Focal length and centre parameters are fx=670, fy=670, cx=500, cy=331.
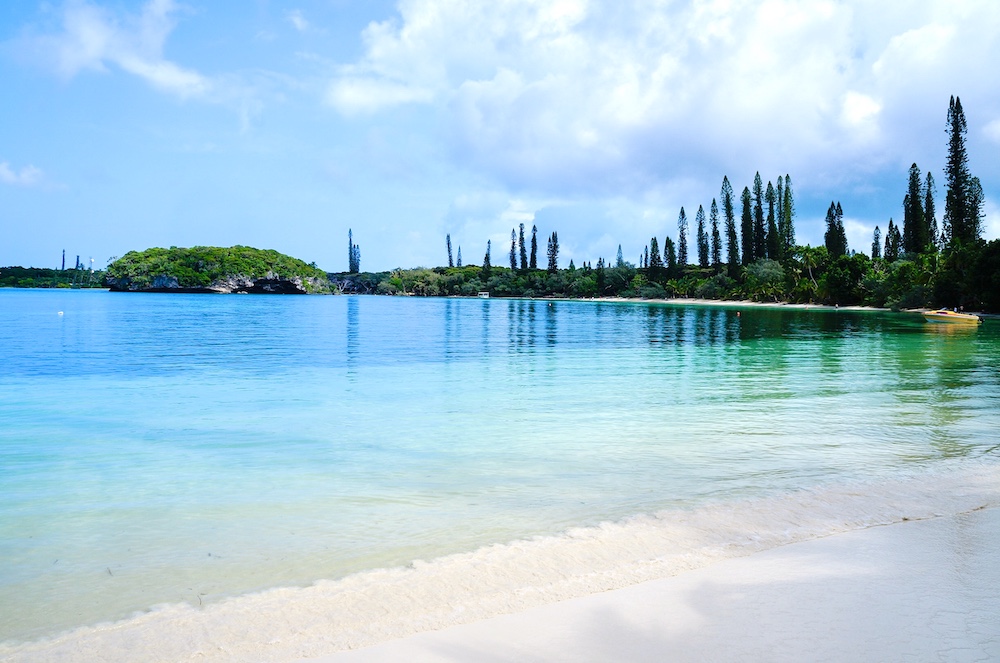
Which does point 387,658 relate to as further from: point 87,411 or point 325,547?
point 87,411

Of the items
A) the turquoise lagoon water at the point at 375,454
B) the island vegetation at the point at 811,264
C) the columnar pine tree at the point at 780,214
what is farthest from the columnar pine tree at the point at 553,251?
the turquoise lagoon water at the point at 375,454

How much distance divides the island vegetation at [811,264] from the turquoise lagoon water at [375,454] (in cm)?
5150

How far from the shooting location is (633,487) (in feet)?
Result: 27.6

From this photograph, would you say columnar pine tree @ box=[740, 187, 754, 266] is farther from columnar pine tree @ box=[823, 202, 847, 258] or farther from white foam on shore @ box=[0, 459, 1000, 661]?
white foam on shore @ box=[0, 459, 1000, 661]

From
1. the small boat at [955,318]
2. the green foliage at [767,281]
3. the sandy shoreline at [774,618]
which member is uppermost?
the green foliage at [767,281]

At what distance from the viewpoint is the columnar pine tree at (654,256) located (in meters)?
156

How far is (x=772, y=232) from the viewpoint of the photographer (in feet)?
399

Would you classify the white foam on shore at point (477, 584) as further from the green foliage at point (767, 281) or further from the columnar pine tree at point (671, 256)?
the columnar pine tree at point (671, 256)

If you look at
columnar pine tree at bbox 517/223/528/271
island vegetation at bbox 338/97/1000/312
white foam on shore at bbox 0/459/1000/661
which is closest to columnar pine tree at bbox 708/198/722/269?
island vegetation at bbox 338/97/1000/312

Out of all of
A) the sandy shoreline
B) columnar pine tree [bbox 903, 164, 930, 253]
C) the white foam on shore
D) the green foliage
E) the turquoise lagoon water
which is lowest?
the turquoise lagoon water

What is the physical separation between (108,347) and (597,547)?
3239 cm

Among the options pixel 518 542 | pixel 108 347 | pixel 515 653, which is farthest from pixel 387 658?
pixel 108 347

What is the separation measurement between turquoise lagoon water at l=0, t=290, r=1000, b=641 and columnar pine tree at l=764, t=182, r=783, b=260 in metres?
102

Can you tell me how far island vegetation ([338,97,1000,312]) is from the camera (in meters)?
69.2
